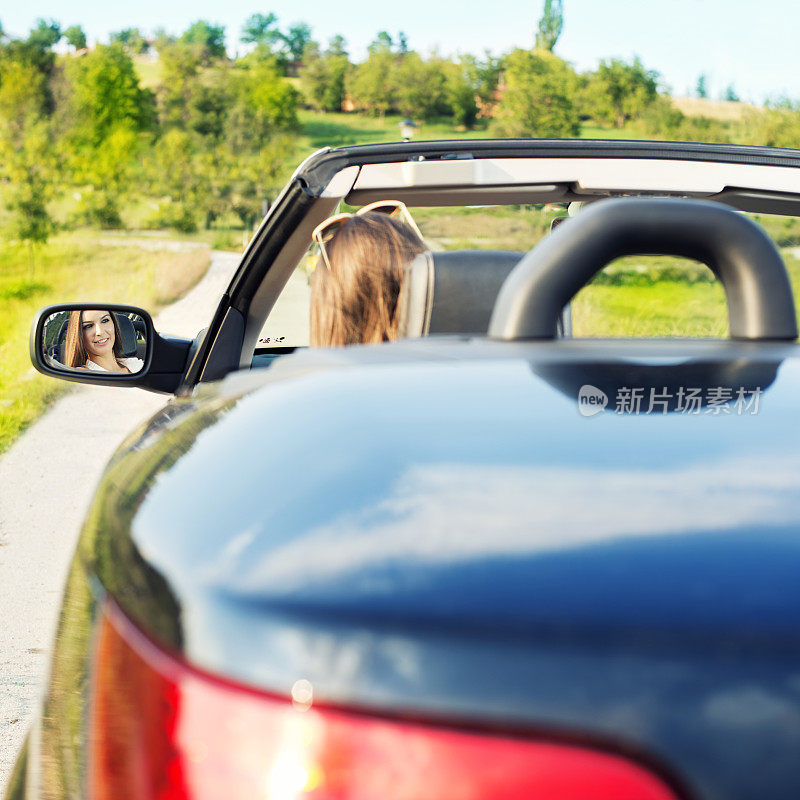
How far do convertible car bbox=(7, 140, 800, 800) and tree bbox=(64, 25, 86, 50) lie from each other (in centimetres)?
13337

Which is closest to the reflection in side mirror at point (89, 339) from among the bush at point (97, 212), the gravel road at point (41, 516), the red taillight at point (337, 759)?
the gravel road at point (41, 516)

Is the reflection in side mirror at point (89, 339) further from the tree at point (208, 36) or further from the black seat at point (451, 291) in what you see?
the tree at point (208, 36)

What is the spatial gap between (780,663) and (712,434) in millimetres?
344

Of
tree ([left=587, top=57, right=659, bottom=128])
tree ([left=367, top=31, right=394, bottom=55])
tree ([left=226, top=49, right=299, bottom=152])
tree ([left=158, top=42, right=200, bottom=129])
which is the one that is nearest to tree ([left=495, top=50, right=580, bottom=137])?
tree ([left=587, top=57, right=659, bottom=128])

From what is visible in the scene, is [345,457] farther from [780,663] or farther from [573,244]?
[573,244]

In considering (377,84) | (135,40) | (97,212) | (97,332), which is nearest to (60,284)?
(97,212)

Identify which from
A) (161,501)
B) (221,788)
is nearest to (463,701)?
(221,788)

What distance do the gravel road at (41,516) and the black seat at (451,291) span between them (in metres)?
0.78

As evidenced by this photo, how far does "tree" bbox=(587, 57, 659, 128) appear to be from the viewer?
7019 cm

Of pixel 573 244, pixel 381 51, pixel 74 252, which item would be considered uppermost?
pixel 381 51

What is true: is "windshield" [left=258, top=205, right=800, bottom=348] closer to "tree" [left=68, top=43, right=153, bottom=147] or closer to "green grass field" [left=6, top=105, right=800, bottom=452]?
"green grass field" [left=6, top=105, right=800, bottom=452]

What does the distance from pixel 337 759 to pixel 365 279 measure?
1.55 m

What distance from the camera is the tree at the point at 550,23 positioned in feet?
354

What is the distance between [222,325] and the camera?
248cm
